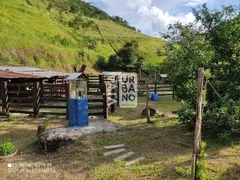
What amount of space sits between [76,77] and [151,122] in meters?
3.42

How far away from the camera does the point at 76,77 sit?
8.93m

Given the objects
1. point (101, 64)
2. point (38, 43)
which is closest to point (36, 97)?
point (38, 43)

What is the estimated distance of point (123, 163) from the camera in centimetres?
532

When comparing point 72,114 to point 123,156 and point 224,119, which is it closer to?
point 123,156

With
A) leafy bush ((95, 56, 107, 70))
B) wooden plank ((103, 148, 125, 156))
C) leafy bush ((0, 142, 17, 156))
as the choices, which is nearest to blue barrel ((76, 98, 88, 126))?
wooden plank ((103, 148, 125, 156))

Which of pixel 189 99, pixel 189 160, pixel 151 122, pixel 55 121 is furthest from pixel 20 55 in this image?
pixel 189 160

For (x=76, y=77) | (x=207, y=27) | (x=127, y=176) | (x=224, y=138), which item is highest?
(x=207, y=27)

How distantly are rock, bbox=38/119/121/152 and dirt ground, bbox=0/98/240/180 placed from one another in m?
0.20

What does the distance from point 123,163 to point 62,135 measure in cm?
221

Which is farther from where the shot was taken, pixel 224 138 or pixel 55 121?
pixel 55 121

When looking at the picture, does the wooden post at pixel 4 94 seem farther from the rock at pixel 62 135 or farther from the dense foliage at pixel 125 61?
the dense foliage at pixel 125 61

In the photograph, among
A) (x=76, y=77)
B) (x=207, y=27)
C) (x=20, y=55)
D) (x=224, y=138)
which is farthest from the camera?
(x=20, y=55)

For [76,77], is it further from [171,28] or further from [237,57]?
[171,28]

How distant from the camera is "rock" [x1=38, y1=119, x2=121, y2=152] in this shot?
630 centimetres
